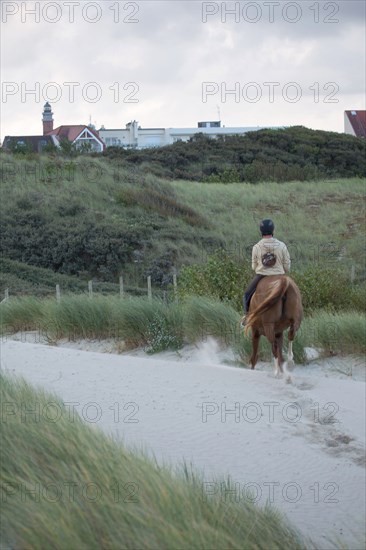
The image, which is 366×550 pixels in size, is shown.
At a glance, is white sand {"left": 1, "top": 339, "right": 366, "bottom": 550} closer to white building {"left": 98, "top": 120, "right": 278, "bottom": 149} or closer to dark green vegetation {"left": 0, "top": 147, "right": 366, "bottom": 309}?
dark green vegetation {"left": 0, "top": 147, "right": 366, "bottom": 309}

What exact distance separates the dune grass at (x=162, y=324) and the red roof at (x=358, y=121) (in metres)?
70.3

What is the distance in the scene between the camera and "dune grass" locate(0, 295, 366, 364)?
13.2 metres

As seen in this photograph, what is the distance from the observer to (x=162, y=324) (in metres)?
14.5

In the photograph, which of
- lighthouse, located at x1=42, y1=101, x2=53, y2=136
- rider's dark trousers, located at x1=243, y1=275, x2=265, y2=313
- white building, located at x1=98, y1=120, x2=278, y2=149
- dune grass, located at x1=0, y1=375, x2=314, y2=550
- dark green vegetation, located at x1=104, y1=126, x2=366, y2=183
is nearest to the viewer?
dune grass, located at x1=0, y1=375, x2=314, y2=550

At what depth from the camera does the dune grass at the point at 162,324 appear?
13.2 m

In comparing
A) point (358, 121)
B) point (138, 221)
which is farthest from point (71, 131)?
point (138, 221)

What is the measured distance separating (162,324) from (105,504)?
926 cm

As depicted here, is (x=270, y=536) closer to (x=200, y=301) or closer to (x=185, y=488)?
(x=185, y=488)

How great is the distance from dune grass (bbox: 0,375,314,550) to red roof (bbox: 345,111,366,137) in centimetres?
7978

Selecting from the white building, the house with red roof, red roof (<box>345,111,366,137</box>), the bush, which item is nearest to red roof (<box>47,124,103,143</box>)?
the house with red roof

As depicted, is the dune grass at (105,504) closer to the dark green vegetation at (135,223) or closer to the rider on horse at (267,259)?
the rider on horse at (267,259)

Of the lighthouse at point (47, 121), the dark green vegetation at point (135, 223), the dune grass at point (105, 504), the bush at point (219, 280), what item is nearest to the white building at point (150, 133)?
the lighthouse at point (47, 121)

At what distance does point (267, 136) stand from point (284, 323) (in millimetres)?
55237

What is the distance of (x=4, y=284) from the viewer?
27719 millimetres
